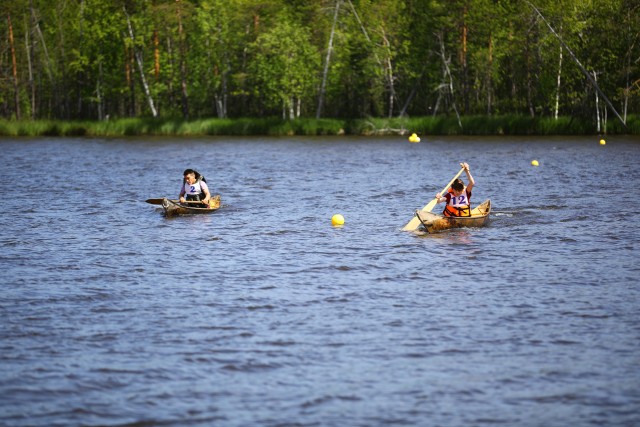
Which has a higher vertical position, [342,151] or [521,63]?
[521,63]

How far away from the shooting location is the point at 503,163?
140 feet

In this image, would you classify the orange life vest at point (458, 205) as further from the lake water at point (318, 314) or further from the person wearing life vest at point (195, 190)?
the person wearing life vest at point (195, 190)

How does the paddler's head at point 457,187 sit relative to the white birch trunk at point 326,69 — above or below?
below

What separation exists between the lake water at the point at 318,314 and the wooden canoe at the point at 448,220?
0.91ft

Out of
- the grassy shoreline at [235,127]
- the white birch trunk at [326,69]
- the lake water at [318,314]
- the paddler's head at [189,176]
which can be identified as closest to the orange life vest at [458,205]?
the lake water at [318,314]

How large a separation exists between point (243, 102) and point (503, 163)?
3848cm

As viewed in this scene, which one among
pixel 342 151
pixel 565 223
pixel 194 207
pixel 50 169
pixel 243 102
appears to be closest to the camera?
pixel 565 223

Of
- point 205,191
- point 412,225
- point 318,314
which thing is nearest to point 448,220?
point 412,225

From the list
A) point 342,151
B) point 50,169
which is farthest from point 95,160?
point 342,151

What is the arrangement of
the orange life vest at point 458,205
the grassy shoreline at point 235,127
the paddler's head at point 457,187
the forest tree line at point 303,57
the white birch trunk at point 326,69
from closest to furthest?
the paddler's head at point 457,187, the orange life vest at point 458,205, the forest tree line at point 303,57, the grassy shoreline at point 235,127, the white birch trunk at point 326,69

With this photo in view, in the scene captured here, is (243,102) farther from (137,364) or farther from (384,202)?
(137,364)

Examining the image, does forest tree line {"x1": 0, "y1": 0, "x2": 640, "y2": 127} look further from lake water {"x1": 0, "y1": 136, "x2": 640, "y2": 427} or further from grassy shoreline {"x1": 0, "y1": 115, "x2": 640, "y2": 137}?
lake water {"x1": 0, "y1": 136, "x2": 640, "y2": 427}

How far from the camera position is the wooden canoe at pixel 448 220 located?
71.2 ft

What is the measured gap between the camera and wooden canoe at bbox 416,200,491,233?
21688 mm
